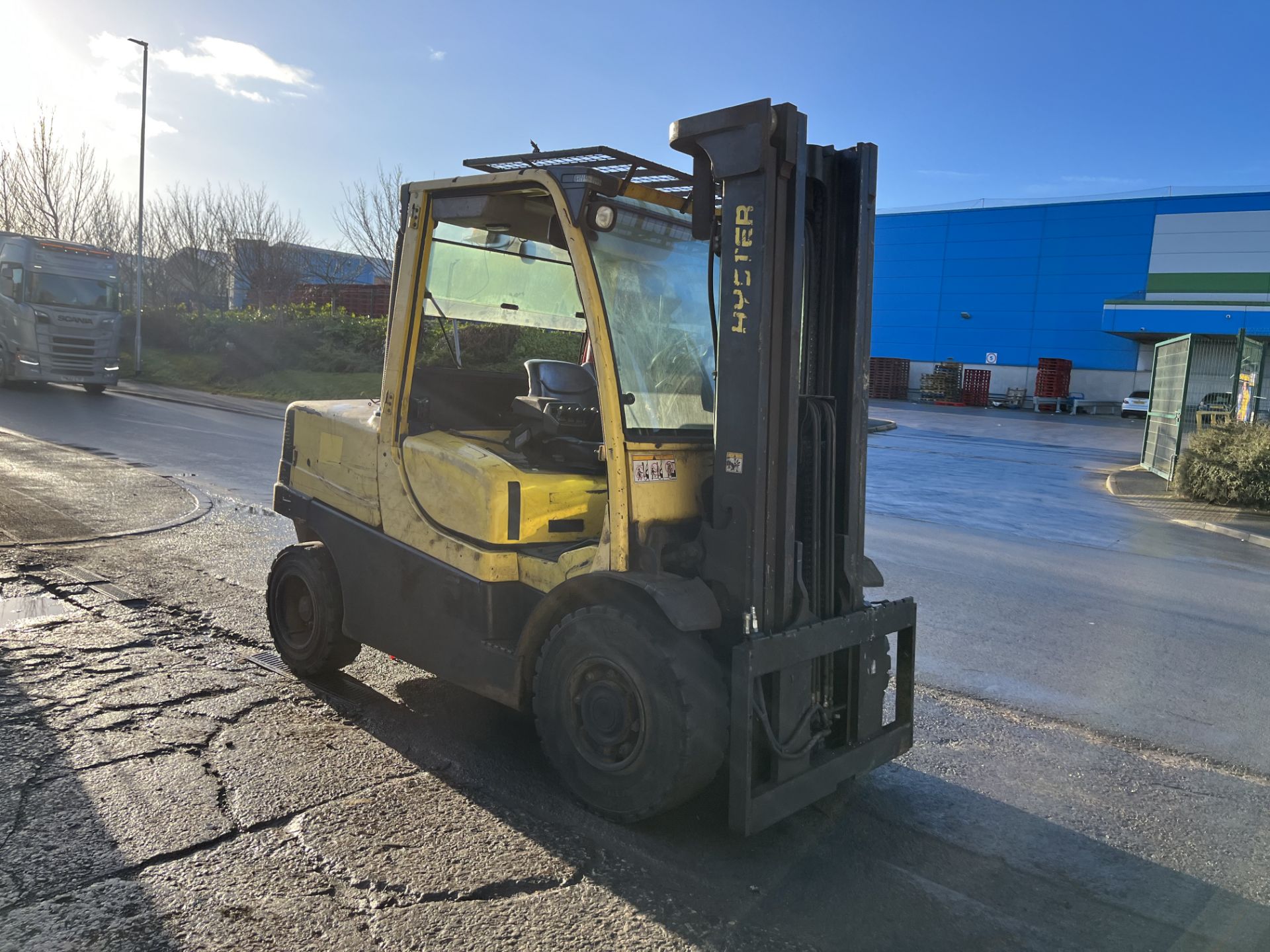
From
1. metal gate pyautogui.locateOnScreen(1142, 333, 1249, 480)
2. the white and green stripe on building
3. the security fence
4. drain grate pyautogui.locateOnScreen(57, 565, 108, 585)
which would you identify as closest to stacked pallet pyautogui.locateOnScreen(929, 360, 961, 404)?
the white and green stripe on building

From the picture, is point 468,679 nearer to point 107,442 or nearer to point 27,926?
point 27,926

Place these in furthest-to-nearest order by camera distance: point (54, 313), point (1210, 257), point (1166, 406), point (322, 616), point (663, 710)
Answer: point (1210, 257), point (54, 313), point (1166, 406), point (322, 616), point (663, 710)

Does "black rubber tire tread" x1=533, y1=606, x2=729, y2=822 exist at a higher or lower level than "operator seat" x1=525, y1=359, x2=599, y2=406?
lower

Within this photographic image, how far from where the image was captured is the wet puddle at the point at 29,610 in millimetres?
5809

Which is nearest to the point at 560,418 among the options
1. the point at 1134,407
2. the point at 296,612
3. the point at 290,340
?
the point at 296,612

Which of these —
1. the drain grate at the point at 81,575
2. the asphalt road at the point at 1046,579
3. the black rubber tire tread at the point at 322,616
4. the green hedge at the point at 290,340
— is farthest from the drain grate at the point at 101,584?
the green hedge at the point at 290,340

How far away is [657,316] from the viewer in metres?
3.92

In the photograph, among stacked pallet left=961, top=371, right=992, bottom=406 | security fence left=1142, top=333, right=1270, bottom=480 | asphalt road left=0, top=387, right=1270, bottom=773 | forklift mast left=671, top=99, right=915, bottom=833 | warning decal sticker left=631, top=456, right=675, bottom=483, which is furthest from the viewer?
stacked pallet left=961, top=371, right=992, bottom=406

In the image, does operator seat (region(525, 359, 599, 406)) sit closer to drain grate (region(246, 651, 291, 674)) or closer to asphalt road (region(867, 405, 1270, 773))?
drain grate (region(246, 651, 291, 674))

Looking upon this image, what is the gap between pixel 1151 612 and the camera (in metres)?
7.49

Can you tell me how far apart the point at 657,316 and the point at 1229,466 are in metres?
13.5

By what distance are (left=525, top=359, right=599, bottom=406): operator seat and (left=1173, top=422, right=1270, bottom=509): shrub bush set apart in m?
12.8

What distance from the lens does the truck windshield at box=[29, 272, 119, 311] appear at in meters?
22.8

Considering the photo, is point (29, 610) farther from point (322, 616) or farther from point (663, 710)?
point (663, 710)
